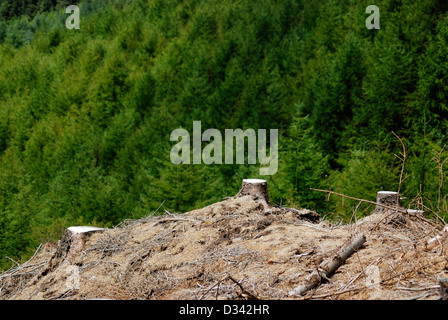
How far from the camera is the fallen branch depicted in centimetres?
372

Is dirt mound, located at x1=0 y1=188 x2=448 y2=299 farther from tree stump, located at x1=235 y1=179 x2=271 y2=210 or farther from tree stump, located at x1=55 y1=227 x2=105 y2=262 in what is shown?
tree stump, located at x1=235 y1=179 x2=271 y2=210

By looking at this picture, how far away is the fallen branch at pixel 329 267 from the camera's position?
3717 millimetres

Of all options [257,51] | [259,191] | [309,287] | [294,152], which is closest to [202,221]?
[259,191]

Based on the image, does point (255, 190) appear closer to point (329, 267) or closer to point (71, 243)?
point (71, 243)

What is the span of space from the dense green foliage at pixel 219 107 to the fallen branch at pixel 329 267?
20.8ft

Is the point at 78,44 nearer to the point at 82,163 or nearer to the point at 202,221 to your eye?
the point at 82,163

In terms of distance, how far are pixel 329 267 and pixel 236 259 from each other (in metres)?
0.87

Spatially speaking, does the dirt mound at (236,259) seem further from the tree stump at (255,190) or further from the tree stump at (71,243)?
the tree stump at (255,190)

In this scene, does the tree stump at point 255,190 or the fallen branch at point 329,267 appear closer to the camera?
the fallen branch at point 329,267

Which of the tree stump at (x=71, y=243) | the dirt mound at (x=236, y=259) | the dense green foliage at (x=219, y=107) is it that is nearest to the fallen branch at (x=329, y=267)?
the dirt mound at (x=236, y=259)

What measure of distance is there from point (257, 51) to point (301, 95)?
38.8 feet

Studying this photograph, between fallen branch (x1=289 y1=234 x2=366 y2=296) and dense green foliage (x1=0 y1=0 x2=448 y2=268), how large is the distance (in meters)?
6.34

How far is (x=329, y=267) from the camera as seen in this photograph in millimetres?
3906

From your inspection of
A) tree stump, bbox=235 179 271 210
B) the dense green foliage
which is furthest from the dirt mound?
the dense green foliage
